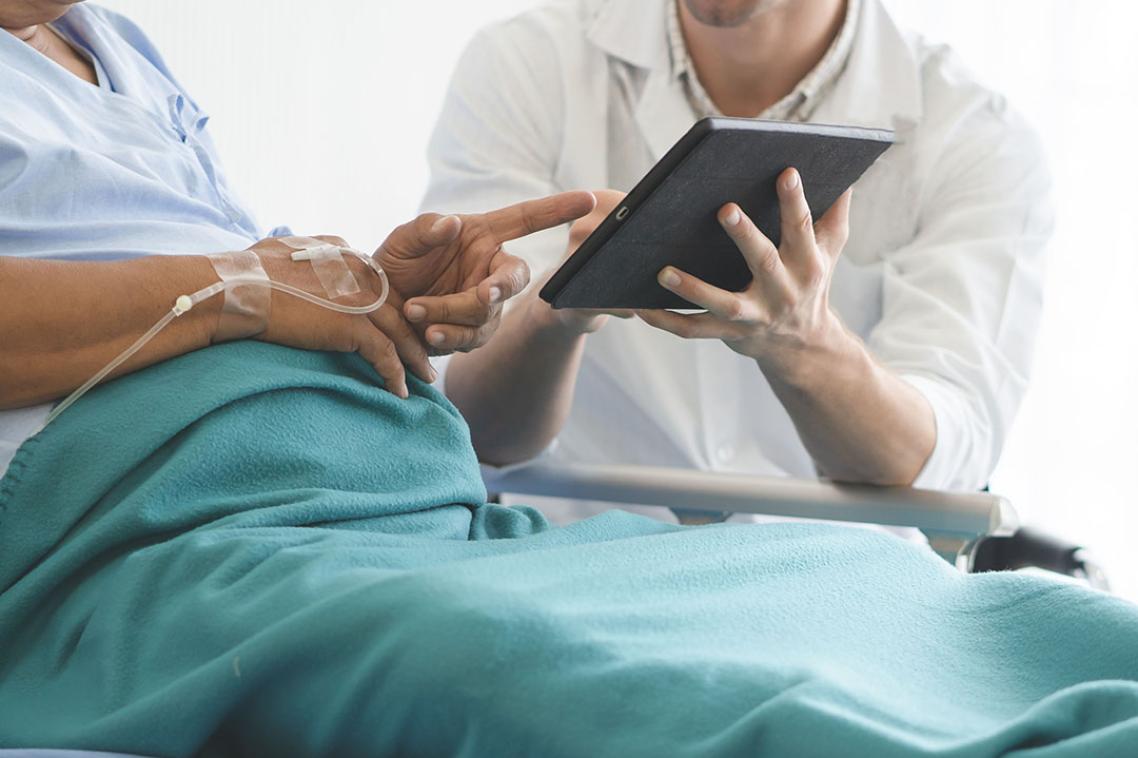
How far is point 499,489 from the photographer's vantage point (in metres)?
1.36

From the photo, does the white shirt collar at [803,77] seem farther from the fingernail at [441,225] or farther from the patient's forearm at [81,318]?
the patient's forearm at [81,318]

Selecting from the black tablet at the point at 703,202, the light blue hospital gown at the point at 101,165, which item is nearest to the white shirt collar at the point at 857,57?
the black tablet at the point at 703,202

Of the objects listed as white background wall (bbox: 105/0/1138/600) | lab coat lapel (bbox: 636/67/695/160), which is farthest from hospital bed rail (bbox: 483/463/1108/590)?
white background wall (bbox: 105/0/1138/600)

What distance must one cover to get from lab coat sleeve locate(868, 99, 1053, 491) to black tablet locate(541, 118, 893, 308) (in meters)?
0.47

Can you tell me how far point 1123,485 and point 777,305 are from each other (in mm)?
1349

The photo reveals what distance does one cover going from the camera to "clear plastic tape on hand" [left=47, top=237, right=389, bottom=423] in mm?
881

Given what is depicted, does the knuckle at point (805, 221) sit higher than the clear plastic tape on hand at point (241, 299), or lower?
higher

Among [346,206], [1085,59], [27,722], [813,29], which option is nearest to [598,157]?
[813,29]

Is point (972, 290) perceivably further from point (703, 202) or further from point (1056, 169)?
point (1056, 169)

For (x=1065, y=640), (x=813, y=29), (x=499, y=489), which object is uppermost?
(x=813, y=29)

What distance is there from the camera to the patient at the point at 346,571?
1.99ft

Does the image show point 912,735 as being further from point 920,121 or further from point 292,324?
point 920,121

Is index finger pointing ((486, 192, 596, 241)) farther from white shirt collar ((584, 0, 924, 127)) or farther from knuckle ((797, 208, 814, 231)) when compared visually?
white shirt collar ((584, 0, 924, 127))

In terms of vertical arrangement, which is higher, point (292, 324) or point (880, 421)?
point (292, 324)
